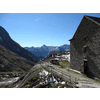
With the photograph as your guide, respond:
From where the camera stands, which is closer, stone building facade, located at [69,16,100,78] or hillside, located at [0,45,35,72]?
stone building facade, located at [69,16,100,78]

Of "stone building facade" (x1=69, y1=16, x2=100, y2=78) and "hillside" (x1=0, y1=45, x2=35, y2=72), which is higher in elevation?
"stone building facade" (x1=69, y1=16, x2=100, y2=78)

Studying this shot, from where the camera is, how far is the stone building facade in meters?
14.0

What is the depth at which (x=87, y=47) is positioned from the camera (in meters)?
16.2

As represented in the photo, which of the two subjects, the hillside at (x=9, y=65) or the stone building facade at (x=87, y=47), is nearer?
the stone building facade at (x=87, y=47)

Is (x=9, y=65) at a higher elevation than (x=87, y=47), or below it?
below

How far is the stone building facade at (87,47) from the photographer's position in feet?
45.8

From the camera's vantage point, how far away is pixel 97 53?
13.7 m

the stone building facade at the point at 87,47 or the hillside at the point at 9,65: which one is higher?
the stone building facade at the point at 87,47

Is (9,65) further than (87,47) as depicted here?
Yes
